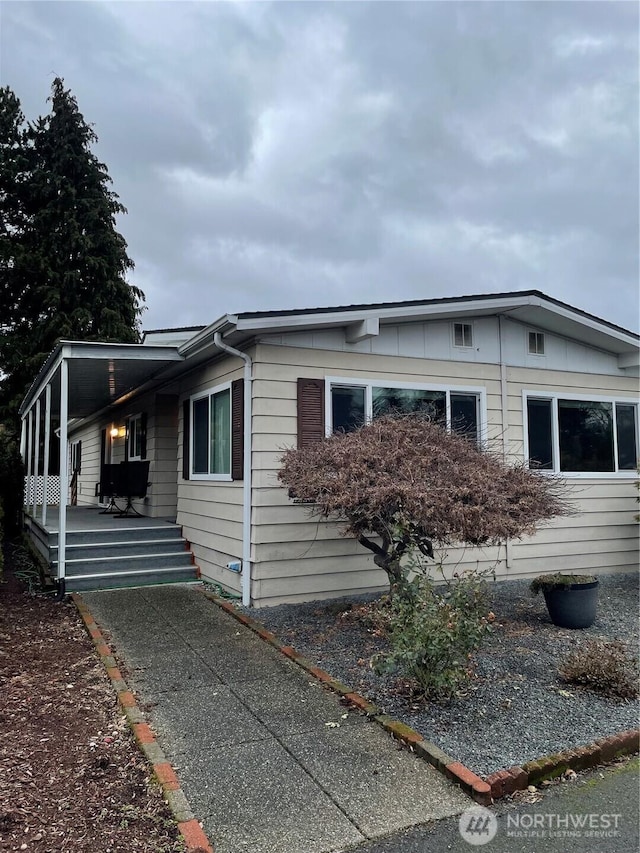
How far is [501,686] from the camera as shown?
406 cm

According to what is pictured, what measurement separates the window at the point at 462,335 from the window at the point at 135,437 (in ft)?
20.1

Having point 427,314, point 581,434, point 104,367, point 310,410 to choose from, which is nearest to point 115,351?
point 104,367

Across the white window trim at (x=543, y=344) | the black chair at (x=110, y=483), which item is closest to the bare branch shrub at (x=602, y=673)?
the white window trim at (x=543, y=344)

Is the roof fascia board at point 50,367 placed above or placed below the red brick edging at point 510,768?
above

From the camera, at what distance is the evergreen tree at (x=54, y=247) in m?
18.0

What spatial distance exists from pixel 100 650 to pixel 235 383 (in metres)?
3.16

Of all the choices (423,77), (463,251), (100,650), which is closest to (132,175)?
(463,251)

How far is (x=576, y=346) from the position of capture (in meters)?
8.43

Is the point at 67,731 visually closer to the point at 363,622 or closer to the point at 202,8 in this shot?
the point at 363,622

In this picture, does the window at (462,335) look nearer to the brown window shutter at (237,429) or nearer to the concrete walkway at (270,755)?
the brown window shutter at (237,429)

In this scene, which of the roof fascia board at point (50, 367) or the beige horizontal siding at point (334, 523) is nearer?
the beige horizontal siding at point (334, 523)

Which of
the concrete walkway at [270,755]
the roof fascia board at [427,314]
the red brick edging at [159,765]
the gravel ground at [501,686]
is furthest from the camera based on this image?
the roof fascia board at [427,314]

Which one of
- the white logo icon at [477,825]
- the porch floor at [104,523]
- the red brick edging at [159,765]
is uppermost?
the porch floor at [104,523]

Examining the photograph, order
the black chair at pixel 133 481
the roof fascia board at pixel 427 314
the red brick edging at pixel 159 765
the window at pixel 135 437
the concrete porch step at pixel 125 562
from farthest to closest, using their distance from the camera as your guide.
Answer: the window at pixel 135 437, the black chair at pixel 133 481, the concrete porch step at pixel 125 562, the roof fascia board at pixel 427 314, the red brick edging at pixel 159 765
